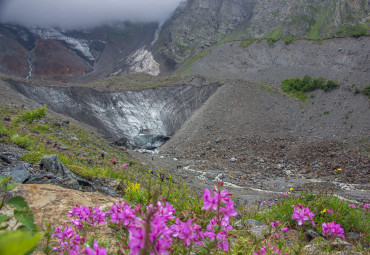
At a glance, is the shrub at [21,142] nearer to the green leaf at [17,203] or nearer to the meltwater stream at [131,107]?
the green leaf at [17,203]

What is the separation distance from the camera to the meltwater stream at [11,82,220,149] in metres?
29.5

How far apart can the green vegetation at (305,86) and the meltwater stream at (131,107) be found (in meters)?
11.1

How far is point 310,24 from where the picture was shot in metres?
62.6

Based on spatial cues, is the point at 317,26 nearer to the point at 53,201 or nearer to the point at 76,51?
the point at 53,201

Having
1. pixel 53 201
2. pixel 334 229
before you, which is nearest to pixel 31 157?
pixel 53 201

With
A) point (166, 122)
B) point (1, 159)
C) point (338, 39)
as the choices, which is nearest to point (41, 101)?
point (166, 122)

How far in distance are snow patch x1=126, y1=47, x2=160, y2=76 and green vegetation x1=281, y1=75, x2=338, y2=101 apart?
147 feet

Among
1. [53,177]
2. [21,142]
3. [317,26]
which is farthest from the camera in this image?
[317,26]

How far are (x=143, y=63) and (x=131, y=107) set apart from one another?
4674cm

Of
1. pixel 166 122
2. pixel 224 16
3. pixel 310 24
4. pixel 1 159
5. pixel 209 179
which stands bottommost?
pixel 209 179

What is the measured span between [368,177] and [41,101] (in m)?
31.4

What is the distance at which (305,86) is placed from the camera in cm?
3372

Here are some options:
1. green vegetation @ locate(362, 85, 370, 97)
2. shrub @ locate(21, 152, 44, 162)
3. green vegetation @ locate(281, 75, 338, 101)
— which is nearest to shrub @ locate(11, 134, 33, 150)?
shrub @ locate(21, 152, 44, 162)

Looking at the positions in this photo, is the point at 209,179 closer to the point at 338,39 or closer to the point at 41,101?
the point at 41,101
